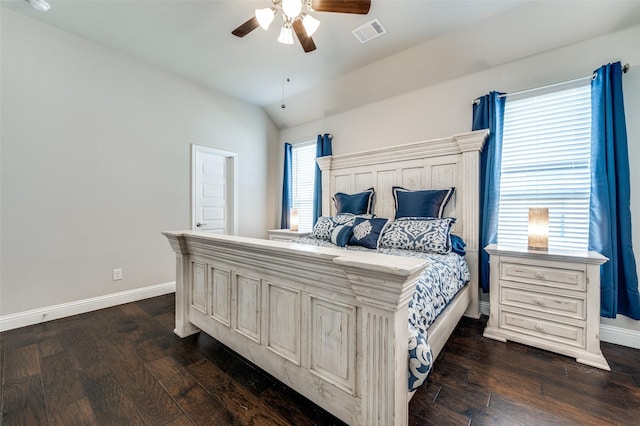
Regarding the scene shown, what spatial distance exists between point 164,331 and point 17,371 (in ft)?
2.90

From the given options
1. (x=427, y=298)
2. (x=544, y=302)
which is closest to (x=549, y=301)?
(x=544, y=302)

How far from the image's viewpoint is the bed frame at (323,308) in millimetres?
1027

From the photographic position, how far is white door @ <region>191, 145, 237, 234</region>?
12.5 feet

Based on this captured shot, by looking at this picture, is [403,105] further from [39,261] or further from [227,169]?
[39,261]

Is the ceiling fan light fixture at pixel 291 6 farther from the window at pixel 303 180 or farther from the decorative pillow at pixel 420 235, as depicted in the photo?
the window at pixel 303 180

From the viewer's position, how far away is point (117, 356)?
1.95m

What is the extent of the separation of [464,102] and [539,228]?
5.11 feet

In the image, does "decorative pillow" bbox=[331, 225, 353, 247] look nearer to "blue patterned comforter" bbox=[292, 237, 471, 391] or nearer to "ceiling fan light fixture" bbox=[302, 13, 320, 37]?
"blue patterned comforter" bbox=[292, 237, 471, 391]

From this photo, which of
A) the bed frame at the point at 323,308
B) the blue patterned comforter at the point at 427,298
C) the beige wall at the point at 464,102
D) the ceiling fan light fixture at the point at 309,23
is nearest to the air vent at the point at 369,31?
the beige wall at the point at 464,102

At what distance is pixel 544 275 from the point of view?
6.72 feet

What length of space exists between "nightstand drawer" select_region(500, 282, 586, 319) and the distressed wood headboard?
0.42 m

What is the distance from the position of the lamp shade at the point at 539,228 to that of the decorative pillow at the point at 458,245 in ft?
1.75

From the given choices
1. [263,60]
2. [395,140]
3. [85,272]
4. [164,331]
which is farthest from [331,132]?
[85,272]

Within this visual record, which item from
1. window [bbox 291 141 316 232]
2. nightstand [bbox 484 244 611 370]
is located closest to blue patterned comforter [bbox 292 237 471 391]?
nightstand [bbox 484 244 611 370]
